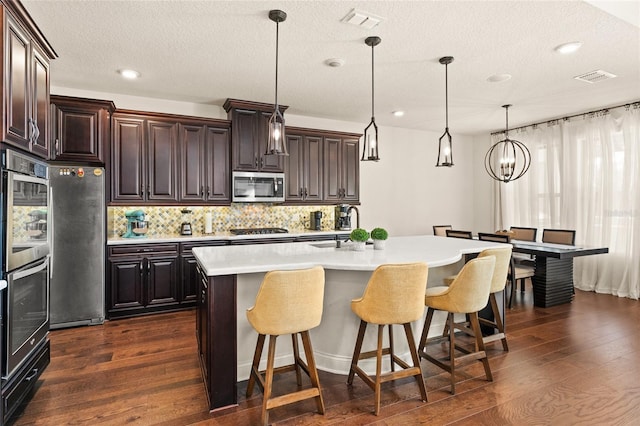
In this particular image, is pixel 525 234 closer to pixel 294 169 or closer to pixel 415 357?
pixel 294 169

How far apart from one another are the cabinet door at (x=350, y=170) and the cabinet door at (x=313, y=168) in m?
0.41

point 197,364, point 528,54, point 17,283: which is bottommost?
point 197,364

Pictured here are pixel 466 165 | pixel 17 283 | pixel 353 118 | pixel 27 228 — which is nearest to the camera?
pixel 17 283

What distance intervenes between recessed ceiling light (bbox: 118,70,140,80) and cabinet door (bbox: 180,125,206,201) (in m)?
0.81

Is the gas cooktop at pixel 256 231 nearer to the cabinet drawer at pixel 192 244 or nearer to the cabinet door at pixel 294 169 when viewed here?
the cabinet drawer at pixel 192 244

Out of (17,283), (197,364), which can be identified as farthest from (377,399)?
(17,283)

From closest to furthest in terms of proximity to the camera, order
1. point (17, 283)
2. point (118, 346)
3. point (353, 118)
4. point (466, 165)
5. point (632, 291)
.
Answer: point (17, 283), point (118, 346), point (632, 291), point (353, 118), point (466, 165)

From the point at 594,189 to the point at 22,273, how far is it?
678 centimetres

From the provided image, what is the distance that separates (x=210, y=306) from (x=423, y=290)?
1.36 metres

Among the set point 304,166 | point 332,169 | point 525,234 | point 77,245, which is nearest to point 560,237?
point 525,234

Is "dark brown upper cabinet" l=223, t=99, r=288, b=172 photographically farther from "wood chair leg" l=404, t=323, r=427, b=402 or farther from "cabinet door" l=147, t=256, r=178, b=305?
"wood chair leg" l=404, t=323, r=427, b=402

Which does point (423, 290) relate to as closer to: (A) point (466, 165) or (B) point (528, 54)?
(B) point (528, 54)

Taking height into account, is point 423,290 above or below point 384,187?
below

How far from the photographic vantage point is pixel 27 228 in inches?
92.8
